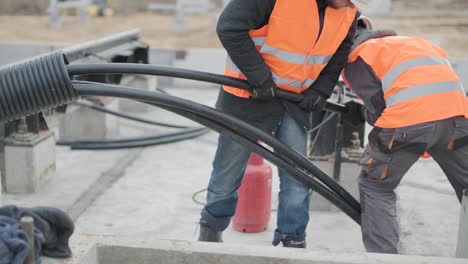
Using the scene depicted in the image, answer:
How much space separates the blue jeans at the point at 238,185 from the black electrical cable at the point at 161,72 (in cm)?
23

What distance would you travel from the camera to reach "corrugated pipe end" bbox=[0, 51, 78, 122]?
8.78ft

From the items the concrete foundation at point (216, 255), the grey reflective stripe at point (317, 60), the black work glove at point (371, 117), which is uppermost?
the grey reflective stripe at point (317, 60)

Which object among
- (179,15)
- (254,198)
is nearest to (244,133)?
(254,198)

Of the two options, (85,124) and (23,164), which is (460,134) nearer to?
(23,164)

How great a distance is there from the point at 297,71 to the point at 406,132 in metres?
0.62

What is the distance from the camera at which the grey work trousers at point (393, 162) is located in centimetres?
319

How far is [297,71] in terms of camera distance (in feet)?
11.1

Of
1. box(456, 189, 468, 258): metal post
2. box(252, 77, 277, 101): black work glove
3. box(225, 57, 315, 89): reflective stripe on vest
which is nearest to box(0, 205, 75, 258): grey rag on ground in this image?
box(252, 77, 277, 101): black work glove

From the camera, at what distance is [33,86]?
8.82 ft

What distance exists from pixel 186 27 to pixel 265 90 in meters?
13.9

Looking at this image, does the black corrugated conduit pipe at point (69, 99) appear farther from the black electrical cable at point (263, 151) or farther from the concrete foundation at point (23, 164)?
the concrete foundation at point (23, 164)

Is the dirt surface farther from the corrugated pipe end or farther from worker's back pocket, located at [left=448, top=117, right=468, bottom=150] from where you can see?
the corrugated pipe end

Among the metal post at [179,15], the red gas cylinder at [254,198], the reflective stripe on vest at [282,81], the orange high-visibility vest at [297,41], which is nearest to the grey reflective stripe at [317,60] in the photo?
the orange high-visibility vest at [297,41]

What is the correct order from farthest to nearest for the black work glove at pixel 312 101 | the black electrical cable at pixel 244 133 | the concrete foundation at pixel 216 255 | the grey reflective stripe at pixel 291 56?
the black work glove at pixel 312 101 < the grey reflective stripe at pixel 291 56 < the black electrical cable at pixel 244 133 < the concrete foundation at pixel 216 255
